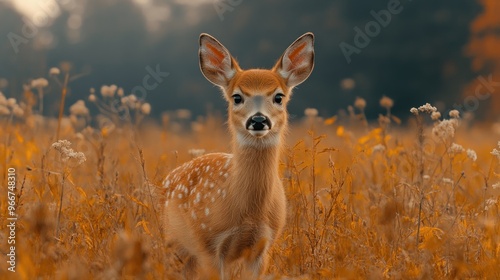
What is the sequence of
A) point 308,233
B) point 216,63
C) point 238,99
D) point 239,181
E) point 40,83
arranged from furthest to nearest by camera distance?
point 40,83
point 216,63
point 238,99
point 239,181
point 308,233

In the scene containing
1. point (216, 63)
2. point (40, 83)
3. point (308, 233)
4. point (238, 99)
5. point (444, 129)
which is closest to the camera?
point (308, 233)

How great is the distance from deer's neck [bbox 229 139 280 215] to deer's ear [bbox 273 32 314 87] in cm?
63

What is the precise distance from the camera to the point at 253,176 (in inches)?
169

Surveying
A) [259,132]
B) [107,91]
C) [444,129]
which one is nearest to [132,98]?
[107,91]

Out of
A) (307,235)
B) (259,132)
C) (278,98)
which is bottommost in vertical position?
(307,235)

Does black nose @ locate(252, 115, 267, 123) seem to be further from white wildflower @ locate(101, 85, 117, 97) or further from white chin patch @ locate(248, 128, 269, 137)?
white wildflower @ locate(101, 85, 117, 97)

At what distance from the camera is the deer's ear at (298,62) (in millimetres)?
4821

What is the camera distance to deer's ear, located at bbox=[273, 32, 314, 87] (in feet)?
15.8

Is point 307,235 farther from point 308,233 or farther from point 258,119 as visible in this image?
point 258,119

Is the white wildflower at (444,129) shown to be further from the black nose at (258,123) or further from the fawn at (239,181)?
the black nose at (258,123)

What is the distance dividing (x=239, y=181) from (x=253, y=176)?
0.30 feet

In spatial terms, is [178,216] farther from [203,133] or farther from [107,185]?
[203,133]

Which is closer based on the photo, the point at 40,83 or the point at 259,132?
the point at 259,132

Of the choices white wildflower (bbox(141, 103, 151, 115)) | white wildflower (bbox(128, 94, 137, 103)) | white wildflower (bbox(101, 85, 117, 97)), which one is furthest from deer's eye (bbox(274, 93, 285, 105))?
white wildflower (bbox(101, 85, 117, 97))
